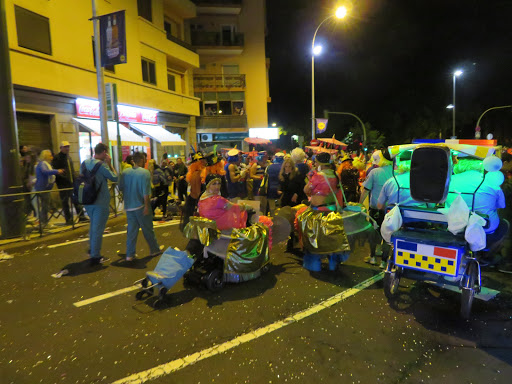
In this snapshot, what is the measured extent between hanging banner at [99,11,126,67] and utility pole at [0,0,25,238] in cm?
313

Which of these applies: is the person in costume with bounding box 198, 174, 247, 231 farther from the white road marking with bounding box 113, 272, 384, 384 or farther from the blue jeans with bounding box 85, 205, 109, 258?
the blue jeans with bounding box 85, 205, 109, 258

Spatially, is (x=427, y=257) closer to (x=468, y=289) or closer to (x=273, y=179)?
(x=468, y=289)

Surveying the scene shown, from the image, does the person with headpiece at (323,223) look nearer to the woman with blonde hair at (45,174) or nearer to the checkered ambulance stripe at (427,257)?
the checkered ambulance stripe at (427,257)

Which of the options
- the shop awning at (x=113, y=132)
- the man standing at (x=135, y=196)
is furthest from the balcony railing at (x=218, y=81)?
the man standing at (x=135, y=196)

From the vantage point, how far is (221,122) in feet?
105

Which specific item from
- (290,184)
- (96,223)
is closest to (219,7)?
(290,184)

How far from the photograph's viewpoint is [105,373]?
304 centimetres

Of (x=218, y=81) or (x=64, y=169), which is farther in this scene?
(x=218, y=81)

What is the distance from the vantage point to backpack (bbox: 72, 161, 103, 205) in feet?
18.4

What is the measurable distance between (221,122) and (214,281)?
28.5 meters

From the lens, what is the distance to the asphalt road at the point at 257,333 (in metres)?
3.03

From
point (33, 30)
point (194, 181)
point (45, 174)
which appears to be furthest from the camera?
point (33, 30)

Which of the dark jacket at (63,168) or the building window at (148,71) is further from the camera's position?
the building window at (148,71)

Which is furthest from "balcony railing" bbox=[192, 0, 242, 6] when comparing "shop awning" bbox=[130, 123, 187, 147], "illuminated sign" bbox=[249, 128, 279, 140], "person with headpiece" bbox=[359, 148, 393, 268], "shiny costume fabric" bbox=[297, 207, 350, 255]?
"shiny costume fabric" bbox=[297, 207, 350, 255]
